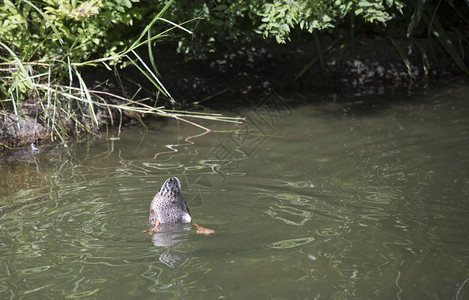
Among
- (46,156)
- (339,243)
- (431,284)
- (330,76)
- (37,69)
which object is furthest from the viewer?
(330,76)

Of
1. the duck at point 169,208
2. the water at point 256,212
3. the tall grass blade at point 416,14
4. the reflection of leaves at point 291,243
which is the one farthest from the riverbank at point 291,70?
the reflection of leaves at point 291,243

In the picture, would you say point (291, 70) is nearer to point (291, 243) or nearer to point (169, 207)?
point (169, 207)

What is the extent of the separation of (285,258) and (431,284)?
0.96m

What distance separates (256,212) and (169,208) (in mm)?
716

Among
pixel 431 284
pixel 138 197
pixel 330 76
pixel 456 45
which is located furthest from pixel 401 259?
pixel 456 45

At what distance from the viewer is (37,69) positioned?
740cm

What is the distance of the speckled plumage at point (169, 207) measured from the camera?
484 cm

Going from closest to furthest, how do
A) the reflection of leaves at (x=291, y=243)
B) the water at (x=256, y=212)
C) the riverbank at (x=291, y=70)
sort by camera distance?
the water at (x=256, y=212), the reflection of leaves at (x=291, y=243), the riverbank at (x=291, y=70)

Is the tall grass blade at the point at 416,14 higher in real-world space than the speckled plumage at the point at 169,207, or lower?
higher

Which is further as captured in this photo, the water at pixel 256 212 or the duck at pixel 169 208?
the duck at pixel 169 208

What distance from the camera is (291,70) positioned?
9875 millimetres

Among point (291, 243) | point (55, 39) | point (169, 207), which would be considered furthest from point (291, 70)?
point (291, 243)

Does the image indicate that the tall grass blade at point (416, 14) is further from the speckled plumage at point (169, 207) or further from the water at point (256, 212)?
the speckled plumage at point (169, 207)

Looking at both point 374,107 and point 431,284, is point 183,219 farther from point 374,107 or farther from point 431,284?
point 374,107
